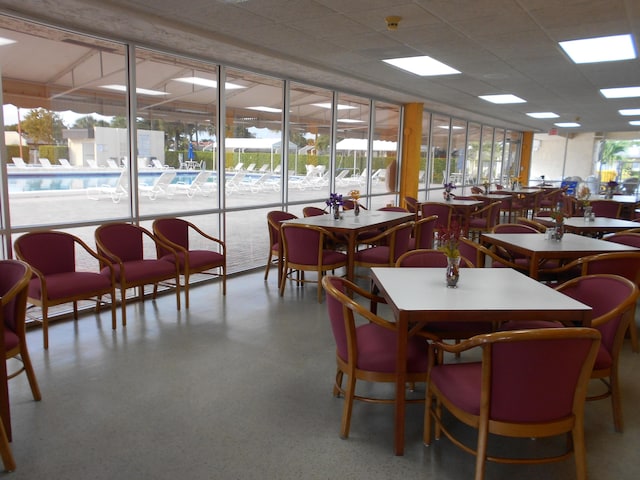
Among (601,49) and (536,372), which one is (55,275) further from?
(601,49)

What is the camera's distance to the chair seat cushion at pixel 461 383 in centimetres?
209

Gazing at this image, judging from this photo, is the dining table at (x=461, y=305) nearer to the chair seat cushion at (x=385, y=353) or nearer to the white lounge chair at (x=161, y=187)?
the chair seat cushion at (x=385, y=353)

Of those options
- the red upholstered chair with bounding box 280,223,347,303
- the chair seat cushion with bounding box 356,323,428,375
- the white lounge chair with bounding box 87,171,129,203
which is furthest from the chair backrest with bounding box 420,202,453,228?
the chair seat cushion with bounding box 356,323,428,375

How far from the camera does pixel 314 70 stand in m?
6.64

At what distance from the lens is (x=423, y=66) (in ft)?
21.9

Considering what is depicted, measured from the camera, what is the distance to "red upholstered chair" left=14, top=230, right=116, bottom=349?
3.72m

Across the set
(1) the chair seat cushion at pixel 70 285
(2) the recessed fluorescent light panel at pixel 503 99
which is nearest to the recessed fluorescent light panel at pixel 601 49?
(2) the recessed fluorescent light panel at pixel 503 99

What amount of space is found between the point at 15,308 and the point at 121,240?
1997 millimetres

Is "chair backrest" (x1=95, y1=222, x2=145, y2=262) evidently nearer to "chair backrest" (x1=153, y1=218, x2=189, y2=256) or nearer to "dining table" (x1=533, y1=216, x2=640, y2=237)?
"chair backrest" (x1=153, y1=218, x2=189, y2=256)

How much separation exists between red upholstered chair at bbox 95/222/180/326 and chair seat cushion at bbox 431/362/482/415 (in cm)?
294

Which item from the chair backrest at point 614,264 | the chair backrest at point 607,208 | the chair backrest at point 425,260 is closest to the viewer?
the chair backrest at point 425,260

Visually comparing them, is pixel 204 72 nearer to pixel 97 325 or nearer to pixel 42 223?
pixel 42 223

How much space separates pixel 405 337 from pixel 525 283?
3.21 feet

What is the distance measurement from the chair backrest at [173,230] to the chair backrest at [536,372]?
380 centimetres
